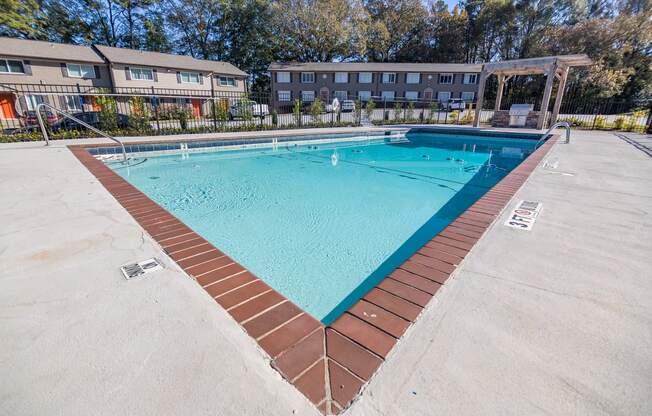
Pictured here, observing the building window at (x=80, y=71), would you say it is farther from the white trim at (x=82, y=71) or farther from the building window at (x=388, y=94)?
the building window at (x=388, y=94)

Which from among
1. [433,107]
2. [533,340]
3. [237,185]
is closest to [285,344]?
[533,340]

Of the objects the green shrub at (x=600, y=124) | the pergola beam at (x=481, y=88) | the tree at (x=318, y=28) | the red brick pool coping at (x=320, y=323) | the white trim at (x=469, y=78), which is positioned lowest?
the red brick pool coping at (x=320, y=323)

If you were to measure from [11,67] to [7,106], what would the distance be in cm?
246

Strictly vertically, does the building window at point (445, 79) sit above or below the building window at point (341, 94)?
above

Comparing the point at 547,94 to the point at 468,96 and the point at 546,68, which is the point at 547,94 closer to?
the point at 546,68

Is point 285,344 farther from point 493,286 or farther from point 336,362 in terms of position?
point 493,286

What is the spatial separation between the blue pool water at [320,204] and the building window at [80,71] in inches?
783

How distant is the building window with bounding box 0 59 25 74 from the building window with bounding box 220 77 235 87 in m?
13.6

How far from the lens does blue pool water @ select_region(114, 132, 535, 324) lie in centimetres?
344

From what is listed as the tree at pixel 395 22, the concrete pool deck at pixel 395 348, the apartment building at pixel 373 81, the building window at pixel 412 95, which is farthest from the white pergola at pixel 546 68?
the tree at pixel 395 22

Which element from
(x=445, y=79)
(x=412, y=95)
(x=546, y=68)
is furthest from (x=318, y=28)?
(x=546, y=68)

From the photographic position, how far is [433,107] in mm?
18625

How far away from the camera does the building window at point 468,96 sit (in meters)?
32.8

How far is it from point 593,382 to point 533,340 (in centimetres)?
25
